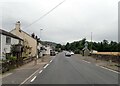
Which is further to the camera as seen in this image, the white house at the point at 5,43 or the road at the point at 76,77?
the white house at the point at 5,43

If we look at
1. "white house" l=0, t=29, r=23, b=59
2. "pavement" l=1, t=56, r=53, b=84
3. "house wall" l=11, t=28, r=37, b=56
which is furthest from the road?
"house wall" l=11, t=28, r=37, b=56

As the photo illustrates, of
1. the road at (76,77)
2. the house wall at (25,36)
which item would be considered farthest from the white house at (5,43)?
the road at (76,77)

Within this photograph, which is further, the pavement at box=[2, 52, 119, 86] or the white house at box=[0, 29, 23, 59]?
the white house at box=[0, 29, 23, 59]

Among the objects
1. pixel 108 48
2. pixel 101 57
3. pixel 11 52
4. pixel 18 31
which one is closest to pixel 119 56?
pixel 101 57

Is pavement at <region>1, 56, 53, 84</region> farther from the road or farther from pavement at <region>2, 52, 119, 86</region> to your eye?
the road

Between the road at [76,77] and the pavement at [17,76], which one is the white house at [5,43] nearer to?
the pavement at [17,76]

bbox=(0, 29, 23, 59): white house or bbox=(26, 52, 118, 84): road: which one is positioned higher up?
bbox=(0, 29, 23, 59): white house

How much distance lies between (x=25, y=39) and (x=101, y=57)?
855 inches

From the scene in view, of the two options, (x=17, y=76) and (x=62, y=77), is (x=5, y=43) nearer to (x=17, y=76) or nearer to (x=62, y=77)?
(x=17, y=76)

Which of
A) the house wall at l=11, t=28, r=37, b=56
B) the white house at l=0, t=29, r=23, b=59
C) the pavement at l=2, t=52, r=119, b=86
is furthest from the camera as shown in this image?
the house wall at l=11, t=28, r=37, b=56

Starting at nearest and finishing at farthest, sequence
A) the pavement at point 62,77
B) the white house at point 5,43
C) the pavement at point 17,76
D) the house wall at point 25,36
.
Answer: the pavement at point 62,77 < the pavement at point 17,76 < the white house at point 5,43 < the house wall at point 25,36

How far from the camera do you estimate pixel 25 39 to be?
2694 inches

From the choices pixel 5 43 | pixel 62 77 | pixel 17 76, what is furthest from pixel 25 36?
pixel 62 77

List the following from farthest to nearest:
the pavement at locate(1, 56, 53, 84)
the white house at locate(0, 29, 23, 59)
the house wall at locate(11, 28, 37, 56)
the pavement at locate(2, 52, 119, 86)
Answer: the house wall at locate(11, 28, 37, 56)
the white house at locate(0, 29, 23, 59)
the pavement at locate(1, 56, 53, 84)
the pavement at locate(2, 52, 119, 86)
